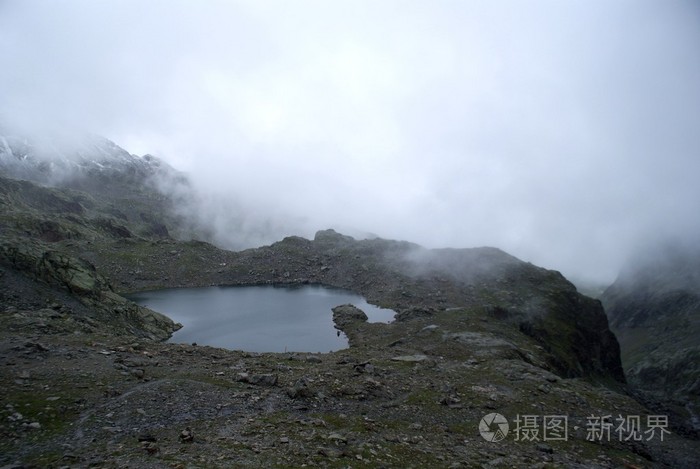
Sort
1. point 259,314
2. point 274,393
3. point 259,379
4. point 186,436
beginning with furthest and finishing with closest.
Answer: point 259,314 → point 259,379 → point 274,393 → point 186,436

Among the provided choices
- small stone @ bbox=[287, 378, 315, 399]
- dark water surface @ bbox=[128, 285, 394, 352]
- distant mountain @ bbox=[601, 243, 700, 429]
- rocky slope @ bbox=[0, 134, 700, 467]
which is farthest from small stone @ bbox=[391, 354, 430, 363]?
distant mountain @ bbox=[601, 243, 700, 429]

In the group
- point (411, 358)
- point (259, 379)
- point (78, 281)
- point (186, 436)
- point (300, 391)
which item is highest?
point (78, 281)

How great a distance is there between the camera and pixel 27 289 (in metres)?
43.3

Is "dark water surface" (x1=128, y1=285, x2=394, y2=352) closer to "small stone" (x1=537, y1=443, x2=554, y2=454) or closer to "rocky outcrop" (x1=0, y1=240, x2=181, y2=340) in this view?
"rocky outcrop" (x1=0, y1=240, x2=181, y2=340)

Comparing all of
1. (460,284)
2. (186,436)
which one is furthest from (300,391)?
(460,284)

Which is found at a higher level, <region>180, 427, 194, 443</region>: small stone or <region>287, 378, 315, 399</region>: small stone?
<region>287, 378, 315, 399</region>: small stone

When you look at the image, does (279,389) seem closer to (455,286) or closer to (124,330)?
(124,330)

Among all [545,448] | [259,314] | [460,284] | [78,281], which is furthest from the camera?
[460,284]

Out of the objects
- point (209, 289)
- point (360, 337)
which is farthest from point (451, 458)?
point (209, 289)

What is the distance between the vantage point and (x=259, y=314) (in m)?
82.9

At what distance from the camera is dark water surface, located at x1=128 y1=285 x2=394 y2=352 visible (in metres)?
60.8

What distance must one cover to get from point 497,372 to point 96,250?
10665 cm

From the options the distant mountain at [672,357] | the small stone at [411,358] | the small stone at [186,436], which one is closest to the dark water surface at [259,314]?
the small stone at [411,358]

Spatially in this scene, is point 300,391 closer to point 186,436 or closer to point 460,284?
point 186,436
